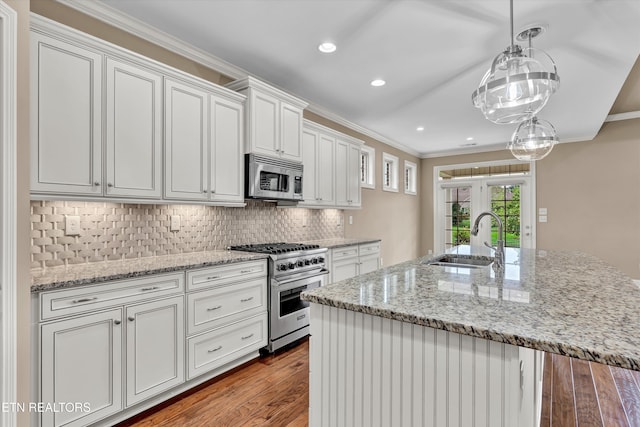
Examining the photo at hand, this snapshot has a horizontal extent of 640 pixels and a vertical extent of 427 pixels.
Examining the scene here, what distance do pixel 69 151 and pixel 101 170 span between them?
193mm

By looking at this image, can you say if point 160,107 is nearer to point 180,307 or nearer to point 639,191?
point 180,307

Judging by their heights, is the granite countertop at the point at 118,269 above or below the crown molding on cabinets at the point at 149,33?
below

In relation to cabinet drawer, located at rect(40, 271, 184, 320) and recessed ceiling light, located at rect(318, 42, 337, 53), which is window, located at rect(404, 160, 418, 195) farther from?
cabinet drawer, located at rect(40, 271, 184, 320)

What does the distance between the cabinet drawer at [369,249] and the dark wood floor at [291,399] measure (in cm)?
183

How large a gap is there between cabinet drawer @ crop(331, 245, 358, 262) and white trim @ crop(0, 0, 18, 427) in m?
2.76

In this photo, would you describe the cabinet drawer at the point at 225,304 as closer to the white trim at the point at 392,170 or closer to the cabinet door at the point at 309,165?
the cabinet door at the point at 309,165

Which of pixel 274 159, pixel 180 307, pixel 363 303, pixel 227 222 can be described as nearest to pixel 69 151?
pixel 180 307

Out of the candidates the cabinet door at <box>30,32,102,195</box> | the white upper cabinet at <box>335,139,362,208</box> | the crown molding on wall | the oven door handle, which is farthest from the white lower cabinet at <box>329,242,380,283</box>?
the cabinet door at <box>30,32,102,195</box>

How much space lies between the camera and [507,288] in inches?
58.4

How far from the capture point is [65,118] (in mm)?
1900

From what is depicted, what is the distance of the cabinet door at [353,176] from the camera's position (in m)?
4.57

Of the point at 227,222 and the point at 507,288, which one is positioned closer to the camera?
the point at 507,288

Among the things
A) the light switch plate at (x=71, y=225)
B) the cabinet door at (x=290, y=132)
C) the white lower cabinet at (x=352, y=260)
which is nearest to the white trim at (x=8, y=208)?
the light switch plate at (x=71, y=225)

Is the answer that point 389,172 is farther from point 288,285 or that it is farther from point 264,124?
point 288,285
